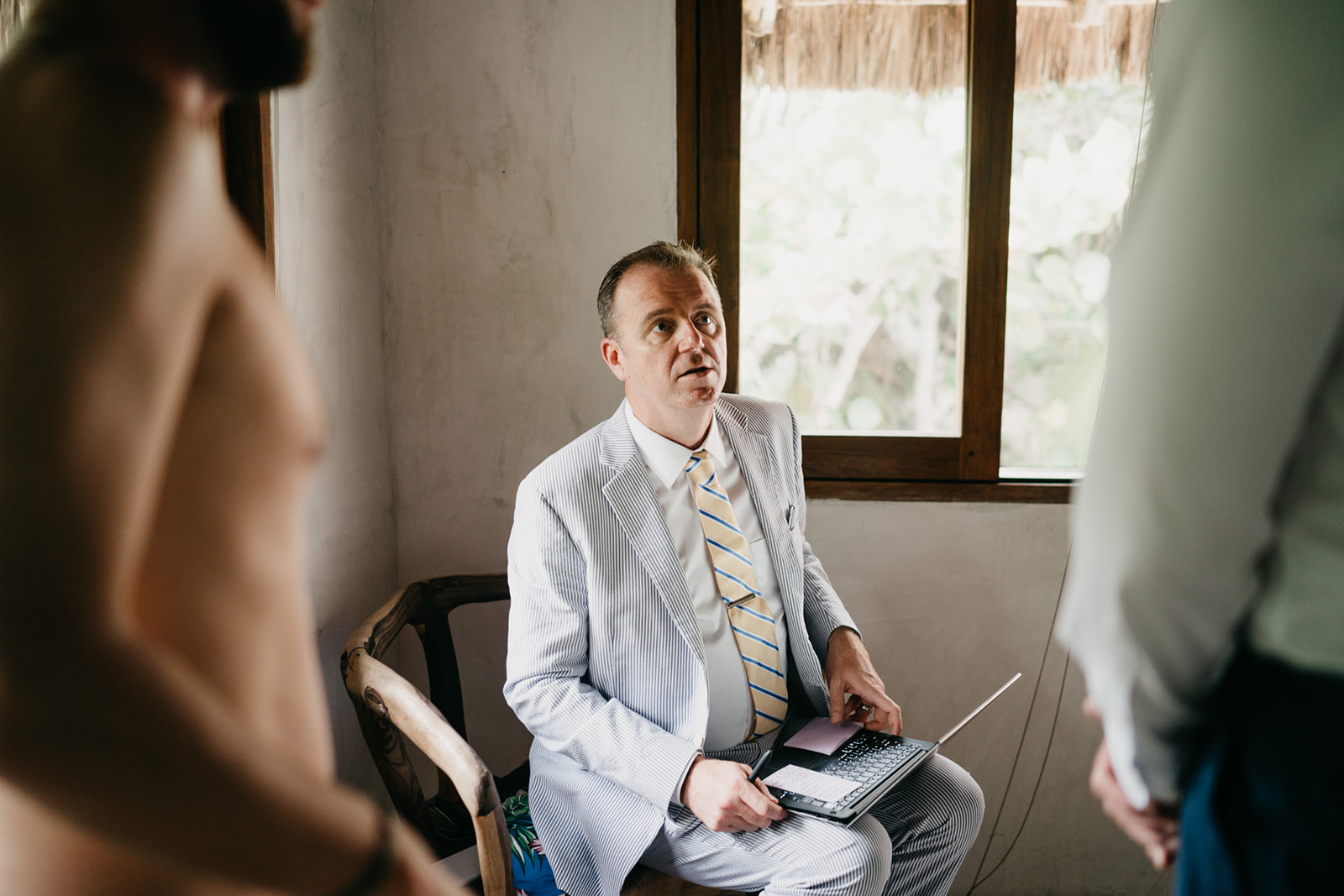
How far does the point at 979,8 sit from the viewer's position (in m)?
1.96

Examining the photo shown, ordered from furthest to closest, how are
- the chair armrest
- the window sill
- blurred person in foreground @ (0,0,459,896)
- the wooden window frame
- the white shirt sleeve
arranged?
the window sill → the wooden window frame → the chair armrest → the white shirt sleeve → blurred person in foreground @ (0,0,459,896)

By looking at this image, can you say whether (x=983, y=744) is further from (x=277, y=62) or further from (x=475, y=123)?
(x=277, y=62)

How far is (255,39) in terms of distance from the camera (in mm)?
334

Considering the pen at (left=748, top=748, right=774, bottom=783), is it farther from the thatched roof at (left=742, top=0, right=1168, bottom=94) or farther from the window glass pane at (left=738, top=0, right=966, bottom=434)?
the thatched roof at (left=742, top=0, right=1168, bottom=94)

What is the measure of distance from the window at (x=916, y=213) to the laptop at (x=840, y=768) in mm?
742

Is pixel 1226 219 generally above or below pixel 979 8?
below

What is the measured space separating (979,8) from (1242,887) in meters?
1.98

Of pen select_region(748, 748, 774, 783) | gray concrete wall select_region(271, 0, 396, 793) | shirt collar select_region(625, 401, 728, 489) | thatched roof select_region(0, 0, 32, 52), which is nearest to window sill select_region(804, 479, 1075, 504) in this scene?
shirt collar select_region(625, 401, 728, 489)

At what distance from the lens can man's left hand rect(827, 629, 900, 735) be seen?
156 cm

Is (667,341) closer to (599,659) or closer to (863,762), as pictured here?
(599,659)

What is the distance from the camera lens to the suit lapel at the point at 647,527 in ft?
4.83

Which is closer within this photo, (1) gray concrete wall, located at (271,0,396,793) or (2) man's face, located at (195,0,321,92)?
(2) man's face, located at (195,0,321,92)

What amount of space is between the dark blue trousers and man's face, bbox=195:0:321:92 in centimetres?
59

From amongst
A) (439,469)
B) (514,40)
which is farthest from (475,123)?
(439,469)
